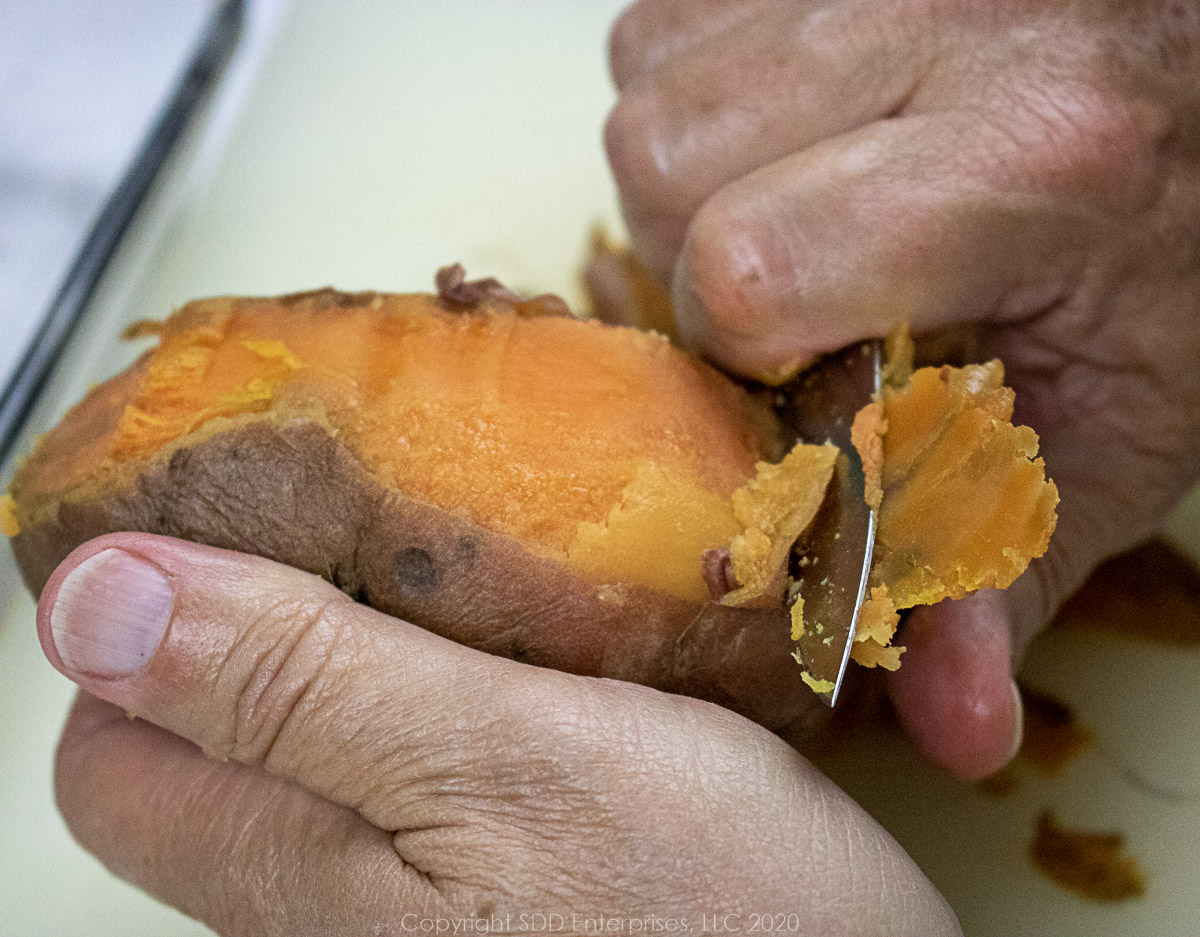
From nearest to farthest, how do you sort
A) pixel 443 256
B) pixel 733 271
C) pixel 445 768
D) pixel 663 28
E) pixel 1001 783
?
pixel 445 768 → pixel 733 271 → pixel 1001 783 → pixel 663 28 → pixel 443 256

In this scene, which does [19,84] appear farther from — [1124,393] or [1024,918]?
[1024,918]

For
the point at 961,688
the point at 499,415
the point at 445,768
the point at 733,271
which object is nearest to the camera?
the point at 445,768

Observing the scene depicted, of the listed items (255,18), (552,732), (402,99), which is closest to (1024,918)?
(552,732)

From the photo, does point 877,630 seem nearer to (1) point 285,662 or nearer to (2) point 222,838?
(1) point 285,662

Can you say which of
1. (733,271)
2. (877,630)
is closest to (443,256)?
(733,271)

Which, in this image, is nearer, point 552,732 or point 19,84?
point 552,732

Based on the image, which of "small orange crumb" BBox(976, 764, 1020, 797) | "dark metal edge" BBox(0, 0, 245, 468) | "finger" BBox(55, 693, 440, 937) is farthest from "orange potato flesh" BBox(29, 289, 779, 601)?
"dark metal edge" BBox(0, 0, 245, 468)

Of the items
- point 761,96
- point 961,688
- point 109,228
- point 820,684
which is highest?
point 109,228
